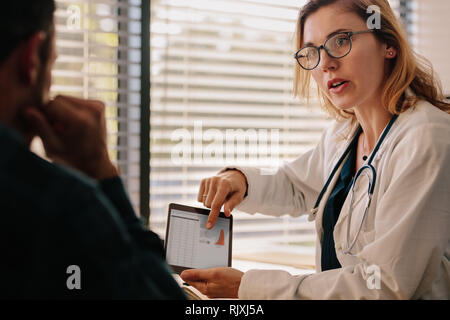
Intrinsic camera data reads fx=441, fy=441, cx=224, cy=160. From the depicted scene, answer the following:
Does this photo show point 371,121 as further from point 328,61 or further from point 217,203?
point 217,203

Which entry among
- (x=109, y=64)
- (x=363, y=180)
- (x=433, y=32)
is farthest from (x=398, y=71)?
Result: (x=433, y=32)

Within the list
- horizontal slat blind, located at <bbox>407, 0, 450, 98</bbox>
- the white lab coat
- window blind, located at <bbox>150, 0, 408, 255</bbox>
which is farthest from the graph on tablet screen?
horizontal slat blind, located at <bbox>407, 0, 450, 98</bbox>

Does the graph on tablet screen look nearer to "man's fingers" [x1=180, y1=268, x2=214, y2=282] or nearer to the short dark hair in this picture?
"man's fingers" [x1=180, y1=268, x2=214, y2=282]

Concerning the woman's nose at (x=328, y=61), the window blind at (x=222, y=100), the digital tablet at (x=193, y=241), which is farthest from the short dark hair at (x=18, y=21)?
the window blind at (x=222, y=100)

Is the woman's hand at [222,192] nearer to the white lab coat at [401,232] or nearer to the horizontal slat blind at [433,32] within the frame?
the white lab coat at [401,232]

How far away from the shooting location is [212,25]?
1894mm

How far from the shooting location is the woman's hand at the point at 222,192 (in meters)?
1.10

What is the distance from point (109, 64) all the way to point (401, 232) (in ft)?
4.39

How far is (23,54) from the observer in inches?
19.4

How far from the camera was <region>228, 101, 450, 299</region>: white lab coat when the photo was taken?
84cm

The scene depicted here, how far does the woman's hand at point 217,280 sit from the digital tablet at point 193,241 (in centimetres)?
4

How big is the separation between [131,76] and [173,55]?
0.65ft
